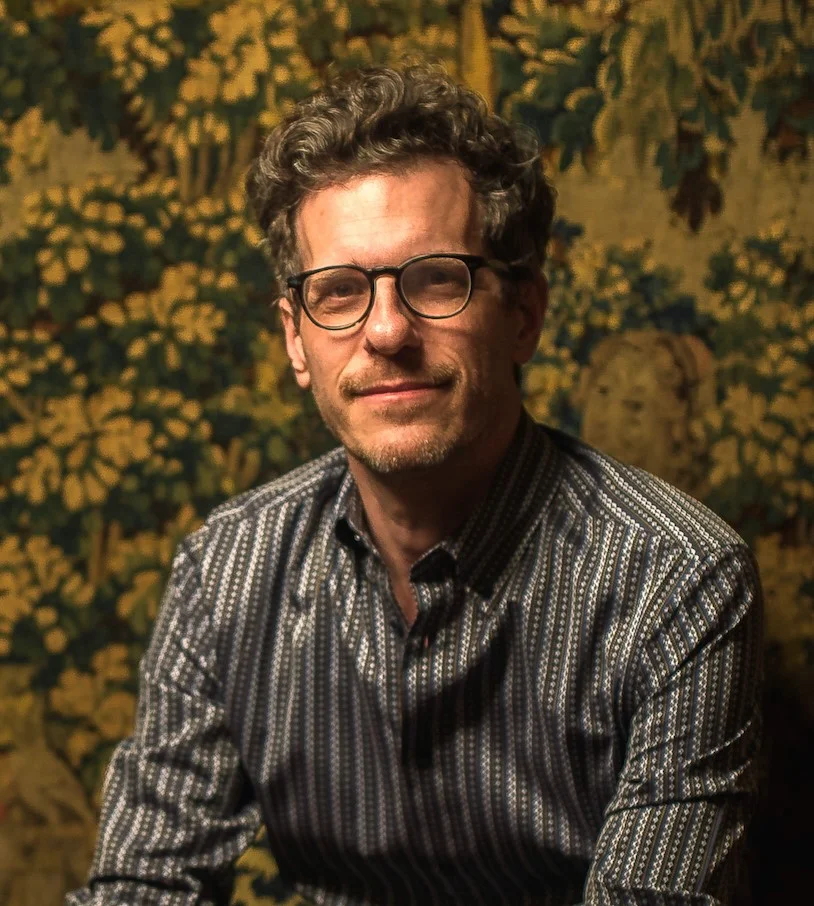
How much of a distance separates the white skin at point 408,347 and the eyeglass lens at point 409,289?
1cm

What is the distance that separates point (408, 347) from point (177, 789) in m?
0.66

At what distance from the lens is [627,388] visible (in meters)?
1.67

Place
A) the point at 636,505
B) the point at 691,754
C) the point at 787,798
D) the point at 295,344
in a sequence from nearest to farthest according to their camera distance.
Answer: the point at 691,754
the point at 636,505
the point at 295,344
the point at 787,798

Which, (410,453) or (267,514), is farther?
(267,514)

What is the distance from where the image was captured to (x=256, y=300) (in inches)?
68.3

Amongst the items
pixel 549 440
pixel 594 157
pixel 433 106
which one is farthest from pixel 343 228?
pixel 594 157

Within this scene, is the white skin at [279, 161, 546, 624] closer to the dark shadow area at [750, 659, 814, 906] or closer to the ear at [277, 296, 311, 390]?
the ear at [277, 296, 311, 390]

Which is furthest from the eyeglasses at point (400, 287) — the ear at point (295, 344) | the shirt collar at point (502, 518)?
the shirt collar at point (502, 518)

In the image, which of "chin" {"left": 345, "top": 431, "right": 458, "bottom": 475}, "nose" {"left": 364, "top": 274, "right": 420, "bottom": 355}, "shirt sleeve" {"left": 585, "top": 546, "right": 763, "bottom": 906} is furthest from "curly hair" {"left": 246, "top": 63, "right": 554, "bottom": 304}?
"shirt sleeve" {"left": 585, "top": 546, "right": 763, "bottom": 906}

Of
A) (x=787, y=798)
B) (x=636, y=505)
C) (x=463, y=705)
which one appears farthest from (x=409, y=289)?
(x=787, y=798)

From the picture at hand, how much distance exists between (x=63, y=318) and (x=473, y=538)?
85 cm

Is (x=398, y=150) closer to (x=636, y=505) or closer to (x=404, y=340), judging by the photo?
(x=404, y=340)

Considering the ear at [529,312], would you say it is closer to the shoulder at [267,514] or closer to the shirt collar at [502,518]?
the shirt collar at [502,518]

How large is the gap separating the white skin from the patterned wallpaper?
1.26 feet
